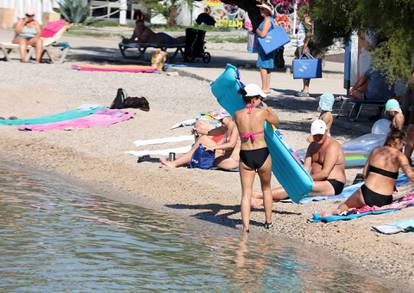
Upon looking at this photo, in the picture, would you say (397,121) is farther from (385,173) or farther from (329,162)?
(385,173)

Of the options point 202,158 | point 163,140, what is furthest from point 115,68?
point 202,158

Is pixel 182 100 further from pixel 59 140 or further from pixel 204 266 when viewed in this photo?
pixel 204 266

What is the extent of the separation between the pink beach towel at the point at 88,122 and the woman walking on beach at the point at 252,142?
22.9 ft

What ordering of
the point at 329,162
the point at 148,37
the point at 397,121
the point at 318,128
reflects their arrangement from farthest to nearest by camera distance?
the point at 148,37 → the point at 397,121 → the point at 329,162 → the point at 318,128

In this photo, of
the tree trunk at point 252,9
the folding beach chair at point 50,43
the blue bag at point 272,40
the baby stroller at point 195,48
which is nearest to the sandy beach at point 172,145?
the folding beach chair at point 50,43

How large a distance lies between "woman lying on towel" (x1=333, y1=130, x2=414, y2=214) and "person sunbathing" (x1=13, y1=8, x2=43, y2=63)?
1563 cm

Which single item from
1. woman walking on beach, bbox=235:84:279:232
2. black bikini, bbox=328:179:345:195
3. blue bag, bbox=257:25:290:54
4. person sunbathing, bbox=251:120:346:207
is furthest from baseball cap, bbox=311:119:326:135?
blue bag, bbox=257:25:290:54

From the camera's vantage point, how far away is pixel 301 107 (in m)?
21.0

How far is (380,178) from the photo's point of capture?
470 inches

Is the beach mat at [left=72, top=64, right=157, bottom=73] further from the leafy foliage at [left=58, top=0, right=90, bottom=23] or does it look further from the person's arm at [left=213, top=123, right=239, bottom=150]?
the leafy foliage at [left=58, top=0, right=90, bottom=23]

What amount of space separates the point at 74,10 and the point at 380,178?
32.1 metres

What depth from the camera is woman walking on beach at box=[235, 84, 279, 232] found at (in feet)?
38.0

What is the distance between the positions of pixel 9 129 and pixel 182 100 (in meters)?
4.18

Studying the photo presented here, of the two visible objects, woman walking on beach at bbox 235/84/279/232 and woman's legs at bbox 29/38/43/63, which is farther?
woman's legs at bbox 29/38/43/63
